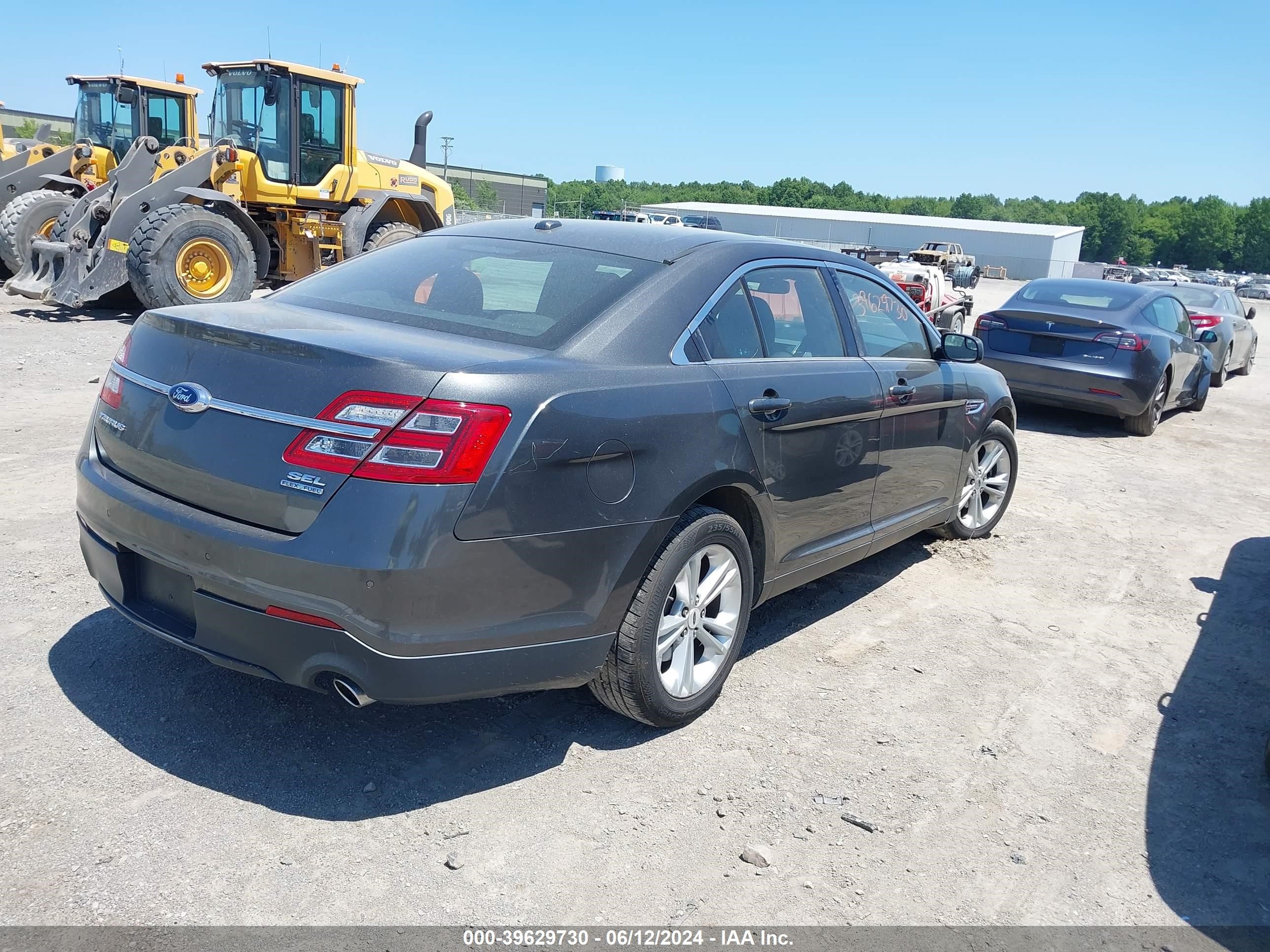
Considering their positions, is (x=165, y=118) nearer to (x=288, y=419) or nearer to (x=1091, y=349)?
(x=1091, y=349)

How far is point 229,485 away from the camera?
294cm

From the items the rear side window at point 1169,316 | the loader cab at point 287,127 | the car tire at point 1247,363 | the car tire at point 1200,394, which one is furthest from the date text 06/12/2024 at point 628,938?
the car tire at point 1247,363

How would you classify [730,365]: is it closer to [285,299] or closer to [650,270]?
[650,270]

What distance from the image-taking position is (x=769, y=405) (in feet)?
12.5

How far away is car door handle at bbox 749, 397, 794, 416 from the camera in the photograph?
3.76m

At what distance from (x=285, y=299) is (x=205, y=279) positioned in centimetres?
1068

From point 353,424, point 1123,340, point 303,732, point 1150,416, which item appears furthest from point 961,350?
point 1150,416

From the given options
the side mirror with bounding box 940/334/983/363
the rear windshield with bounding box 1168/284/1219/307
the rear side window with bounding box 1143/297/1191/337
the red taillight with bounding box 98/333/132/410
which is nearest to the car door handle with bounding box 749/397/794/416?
the side mirror with bounding box 940/334/983/363

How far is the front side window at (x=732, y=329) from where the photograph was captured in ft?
12.3

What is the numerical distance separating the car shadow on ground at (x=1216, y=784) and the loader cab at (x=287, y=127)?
42.9ft

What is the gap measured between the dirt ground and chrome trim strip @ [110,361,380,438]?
3.75 ft

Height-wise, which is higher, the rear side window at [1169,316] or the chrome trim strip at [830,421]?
the rear side window at [1169,316]

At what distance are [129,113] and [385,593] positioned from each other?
1671 centimetres

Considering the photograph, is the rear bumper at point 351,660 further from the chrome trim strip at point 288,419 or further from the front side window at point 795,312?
the front side window at point 795,312
